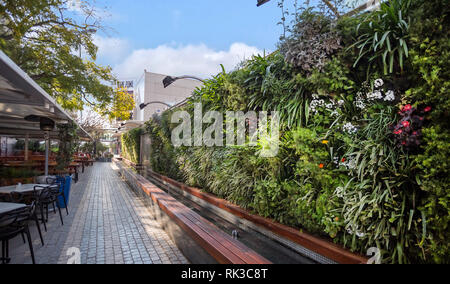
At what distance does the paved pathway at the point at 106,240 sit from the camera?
10.1ft

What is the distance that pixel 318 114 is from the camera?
2828mm

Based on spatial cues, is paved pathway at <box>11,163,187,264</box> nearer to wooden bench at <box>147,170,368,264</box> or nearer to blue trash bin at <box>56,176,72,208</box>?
blue trash bin at <box>56,176,72,208</box>

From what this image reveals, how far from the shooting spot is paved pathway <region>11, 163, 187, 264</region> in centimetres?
307

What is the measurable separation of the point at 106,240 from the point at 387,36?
457cm

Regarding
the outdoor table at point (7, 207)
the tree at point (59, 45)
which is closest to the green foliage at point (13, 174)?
the tree at point (59, 45)

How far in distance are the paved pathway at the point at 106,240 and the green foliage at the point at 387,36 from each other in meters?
3.33

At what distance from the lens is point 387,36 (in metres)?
2.22

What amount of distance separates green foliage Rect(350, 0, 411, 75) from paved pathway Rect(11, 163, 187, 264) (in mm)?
3329

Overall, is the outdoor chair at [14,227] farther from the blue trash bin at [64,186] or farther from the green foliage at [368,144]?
the green foliage at [368,144]

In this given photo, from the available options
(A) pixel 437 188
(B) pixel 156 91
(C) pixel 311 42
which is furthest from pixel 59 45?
(B) pixel 156 91

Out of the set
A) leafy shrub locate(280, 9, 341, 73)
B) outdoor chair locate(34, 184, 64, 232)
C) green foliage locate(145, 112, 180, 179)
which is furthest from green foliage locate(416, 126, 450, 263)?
green foliage locate(145, 112, 180, 179)
